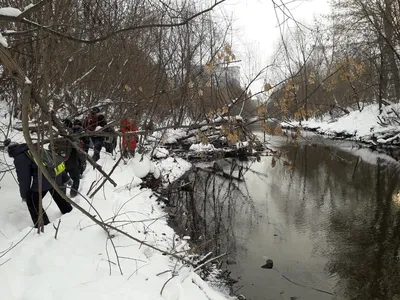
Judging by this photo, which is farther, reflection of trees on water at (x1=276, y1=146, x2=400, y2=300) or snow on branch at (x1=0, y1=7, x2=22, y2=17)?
reflection of trees on water at (x1=276, y1=146, x2=400, y2=300)

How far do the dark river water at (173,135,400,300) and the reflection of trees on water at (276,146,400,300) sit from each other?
0.05 ft

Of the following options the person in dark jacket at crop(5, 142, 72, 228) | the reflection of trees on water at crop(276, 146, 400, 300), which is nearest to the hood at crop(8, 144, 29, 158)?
the person in dark jacket at crop(5, 142, 72, 228)

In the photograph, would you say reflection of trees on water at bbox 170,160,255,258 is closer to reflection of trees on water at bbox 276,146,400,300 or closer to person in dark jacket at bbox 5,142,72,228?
reflection of trees on water at bbox 276,146,400,300

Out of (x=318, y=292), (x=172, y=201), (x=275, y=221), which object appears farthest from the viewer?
(x=172, y=201)

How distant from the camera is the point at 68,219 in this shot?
486cm

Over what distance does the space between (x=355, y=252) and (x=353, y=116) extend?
70.3 ft

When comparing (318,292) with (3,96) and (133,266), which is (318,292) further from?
(3,96)

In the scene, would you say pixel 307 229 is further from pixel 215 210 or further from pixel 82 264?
pixel 82 264

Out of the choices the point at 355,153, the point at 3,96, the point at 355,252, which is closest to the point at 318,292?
the point at 355,252

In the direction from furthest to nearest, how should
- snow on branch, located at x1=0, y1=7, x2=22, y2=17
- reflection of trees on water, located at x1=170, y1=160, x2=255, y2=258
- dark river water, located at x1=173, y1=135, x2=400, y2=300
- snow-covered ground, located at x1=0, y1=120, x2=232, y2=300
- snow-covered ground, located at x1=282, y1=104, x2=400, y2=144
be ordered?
1. snow-covered ground, located at x1=282, y1=104, x2=400, y2=144
2. reflection of trees on water, located at x1=170, y1=160, x2=255, y2=258
3. dark river water, located at x1=173, y1=135, x2=400, y2=300
4. snow-covered ground, located at x1=0, y1=120, x2=232, y2=300
5. snow on branch, located at x1=0, y1=7, x2=22, y2=17

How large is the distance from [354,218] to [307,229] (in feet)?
4.37

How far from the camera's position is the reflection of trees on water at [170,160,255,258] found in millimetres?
6557

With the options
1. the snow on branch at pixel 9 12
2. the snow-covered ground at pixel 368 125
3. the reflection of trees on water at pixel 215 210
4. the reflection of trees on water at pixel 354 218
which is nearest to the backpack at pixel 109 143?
the reflection of trees on water at pixel 215 210

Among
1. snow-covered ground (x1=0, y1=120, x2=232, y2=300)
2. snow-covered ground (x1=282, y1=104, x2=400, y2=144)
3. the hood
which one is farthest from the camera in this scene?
snow-covered ground (x1=282, y1=104, x2=400, y2=144)
